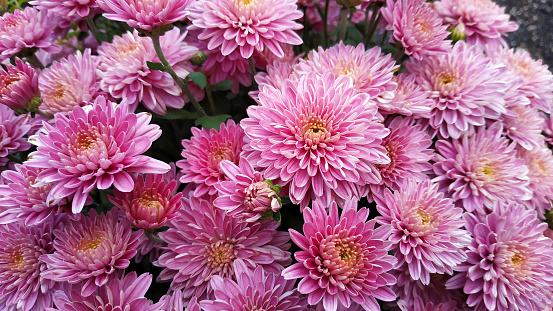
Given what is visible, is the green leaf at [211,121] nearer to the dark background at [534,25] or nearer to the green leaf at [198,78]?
the green leaf at [198,78]

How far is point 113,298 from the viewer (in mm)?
687

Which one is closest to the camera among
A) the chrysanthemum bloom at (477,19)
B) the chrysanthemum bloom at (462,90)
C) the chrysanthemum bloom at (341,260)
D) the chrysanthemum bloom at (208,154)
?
the chrysanthemum bloom at (341,260)

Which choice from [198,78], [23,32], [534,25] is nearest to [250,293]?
[198,78]

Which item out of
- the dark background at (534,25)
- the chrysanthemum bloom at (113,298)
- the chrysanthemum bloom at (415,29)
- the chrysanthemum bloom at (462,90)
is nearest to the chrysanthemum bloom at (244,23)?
the chrysanthemum bloom at (415,29)

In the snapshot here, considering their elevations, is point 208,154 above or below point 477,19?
below

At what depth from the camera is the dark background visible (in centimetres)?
161

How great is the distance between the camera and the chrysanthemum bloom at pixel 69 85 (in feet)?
2.81

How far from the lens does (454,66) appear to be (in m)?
0.94

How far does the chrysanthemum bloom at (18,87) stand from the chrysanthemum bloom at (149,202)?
317 mm

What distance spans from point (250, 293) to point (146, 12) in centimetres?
54

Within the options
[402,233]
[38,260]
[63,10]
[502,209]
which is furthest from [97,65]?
[502,209]

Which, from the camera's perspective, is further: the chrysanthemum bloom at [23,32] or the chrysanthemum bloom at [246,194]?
the chrysanthemum bloom at [23,32]

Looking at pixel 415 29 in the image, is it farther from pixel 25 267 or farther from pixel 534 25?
pixel 534 25

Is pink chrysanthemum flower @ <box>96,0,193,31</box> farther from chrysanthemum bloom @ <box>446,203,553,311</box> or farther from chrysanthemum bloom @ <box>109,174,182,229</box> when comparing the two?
chrysanthemum bloom @ <box>446,203,553,311</box>
